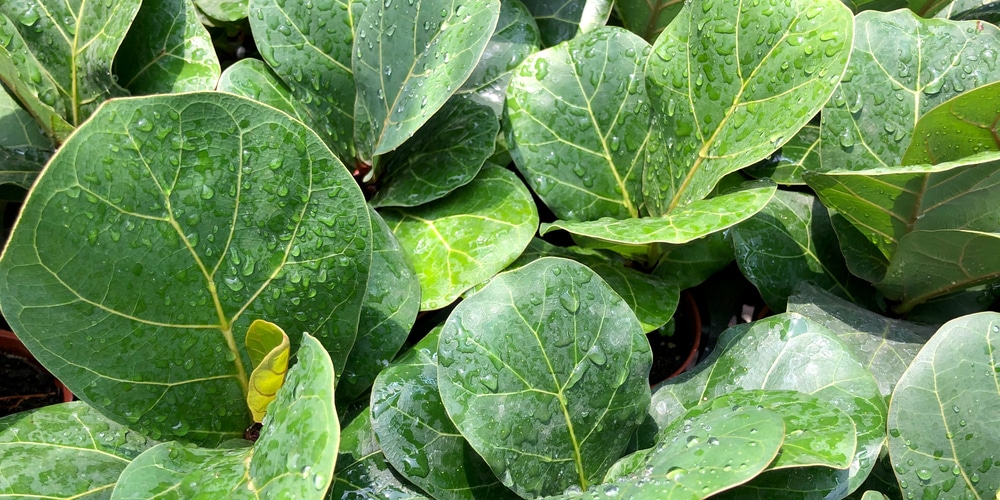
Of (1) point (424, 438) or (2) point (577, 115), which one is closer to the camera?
(1) point (424, 438)

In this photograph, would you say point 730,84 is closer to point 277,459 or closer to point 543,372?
point 543,372

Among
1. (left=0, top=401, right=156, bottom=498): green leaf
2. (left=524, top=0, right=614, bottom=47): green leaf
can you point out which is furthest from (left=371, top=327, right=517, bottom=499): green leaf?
(left=524, top=0, right=614, bottom=47): green leaf

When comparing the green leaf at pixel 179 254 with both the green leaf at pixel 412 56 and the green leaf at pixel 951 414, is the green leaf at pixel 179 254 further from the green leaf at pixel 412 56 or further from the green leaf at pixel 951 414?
the green leaf at pixel 951 414

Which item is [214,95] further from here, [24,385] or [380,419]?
[24,385]

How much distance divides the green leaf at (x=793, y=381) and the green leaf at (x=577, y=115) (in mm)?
287

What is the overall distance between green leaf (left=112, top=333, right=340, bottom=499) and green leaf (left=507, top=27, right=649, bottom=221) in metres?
0.45

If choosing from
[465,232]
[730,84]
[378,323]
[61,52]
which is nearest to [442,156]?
[465,232]

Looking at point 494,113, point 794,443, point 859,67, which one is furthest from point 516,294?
point 859,67

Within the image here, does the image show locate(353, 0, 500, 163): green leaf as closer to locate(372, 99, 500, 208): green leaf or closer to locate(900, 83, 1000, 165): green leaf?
locate(372, 99, 500, 208): green leaf

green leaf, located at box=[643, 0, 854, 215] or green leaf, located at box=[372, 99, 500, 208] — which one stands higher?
green leaf, located at box=[643, 0, 854, 215]

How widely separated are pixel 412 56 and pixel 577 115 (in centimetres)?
25

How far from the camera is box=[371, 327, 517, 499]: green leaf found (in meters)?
0.74

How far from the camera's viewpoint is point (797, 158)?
110 centimetres

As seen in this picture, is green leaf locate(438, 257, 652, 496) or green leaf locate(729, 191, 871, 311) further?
green leaf locate(729, 191, 871, 311)
